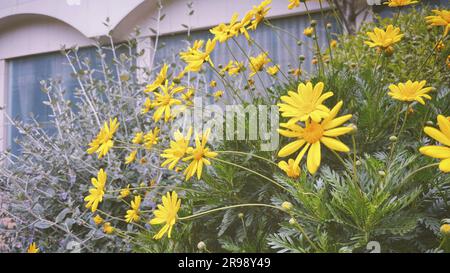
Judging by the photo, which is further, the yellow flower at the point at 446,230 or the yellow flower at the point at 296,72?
the yellow flower at the point at 296,72

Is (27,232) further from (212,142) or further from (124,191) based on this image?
(212,142)


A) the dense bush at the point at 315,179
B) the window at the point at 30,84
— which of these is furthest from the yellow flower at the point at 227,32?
the window at the point at 30,84

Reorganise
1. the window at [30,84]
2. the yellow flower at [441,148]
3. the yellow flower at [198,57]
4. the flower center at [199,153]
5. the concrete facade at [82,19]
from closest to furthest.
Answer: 1. the yellow flower at [441,148]
2. the flower center at [199,153]
3. the yellow flower at [198,57]
4. the concrete facade at [82,19]
5. the window at [30,84]

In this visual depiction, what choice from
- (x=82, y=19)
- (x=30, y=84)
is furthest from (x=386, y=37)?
(x=30, y=84)

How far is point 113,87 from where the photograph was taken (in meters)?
1.49

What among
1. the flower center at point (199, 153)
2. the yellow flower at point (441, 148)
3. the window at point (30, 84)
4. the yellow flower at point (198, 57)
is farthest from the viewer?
the window at point (30, 84)

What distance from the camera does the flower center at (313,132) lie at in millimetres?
337

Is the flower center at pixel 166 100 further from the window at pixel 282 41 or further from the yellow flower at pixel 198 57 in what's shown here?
the window at pixel 282 41

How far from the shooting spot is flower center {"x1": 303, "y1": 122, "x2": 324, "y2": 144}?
337 millimetres

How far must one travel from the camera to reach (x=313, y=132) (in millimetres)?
340

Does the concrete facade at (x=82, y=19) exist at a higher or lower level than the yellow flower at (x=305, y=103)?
higher

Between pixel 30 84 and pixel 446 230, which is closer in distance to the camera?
pixel 446 230

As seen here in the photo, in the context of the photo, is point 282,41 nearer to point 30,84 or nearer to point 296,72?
point 296,72

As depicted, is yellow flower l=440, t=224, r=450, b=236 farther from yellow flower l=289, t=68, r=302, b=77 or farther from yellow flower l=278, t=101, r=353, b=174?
yellow flower l=289, t=68, r=302, b=77
